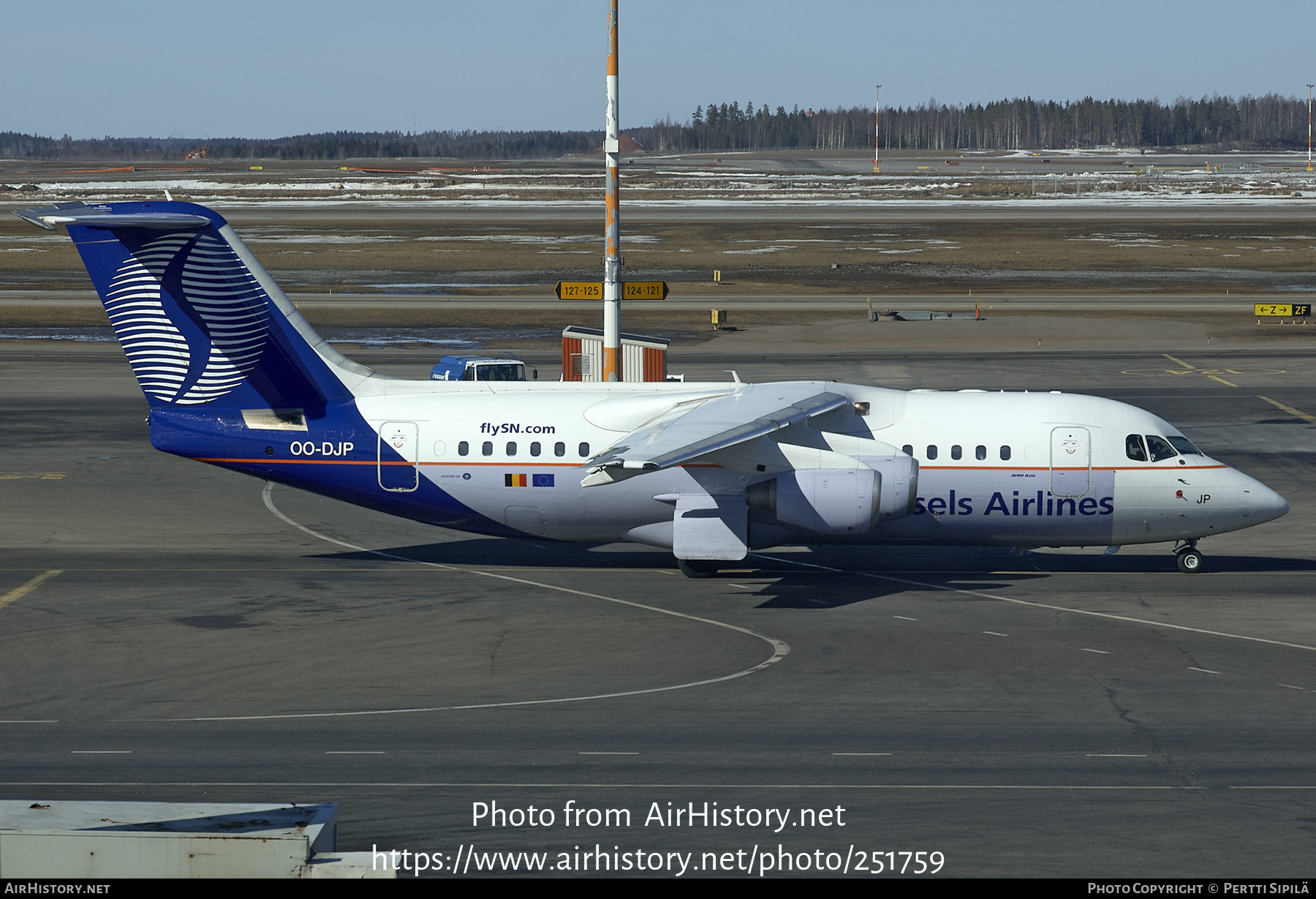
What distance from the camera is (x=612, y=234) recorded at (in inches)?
1426

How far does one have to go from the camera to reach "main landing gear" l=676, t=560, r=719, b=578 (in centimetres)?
2886

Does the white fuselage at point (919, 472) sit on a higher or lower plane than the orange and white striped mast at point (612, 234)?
lower

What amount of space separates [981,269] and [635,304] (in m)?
27.4

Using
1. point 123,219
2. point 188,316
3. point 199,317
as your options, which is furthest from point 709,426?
point 123,219

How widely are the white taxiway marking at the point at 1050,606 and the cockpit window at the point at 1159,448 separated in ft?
15.2

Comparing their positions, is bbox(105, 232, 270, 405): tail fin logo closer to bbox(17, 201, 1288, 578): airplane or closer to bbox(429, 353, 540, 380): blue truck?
bbox(17, 201, 1288, 578): airplane

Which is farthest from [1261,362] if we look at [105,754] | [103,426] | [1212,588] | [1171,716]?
[105,754]

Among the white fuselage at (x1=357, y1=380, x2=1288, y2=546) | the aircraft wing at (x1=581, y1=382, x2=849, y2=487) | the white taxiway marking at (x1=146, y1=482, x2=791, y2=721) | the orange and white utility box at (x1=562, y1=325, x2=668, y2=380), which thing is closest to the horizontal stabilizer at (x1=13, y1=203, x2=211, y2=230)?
the white fuselage at (x1=357, y1=380, x2=1288, y2=546)

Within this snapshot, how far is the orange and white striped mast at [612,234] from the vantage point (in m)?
34.9

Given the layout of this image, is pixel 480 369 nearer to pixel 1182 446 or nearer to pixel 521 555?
pixel 521 555

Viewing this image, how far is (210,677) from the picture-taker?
2173cm

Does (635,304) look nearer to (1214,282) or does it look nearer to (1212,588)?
(1214,282)

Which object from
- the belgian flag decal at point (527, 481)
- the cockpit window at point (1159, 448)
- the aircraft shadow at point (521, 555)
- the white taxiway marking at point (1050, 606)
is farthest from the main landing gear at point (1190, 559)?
the belgian flag decal at point (527, 481)

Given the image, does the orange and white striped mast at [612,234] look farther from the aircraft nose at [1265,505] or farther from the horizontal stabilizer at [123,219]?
the aircraft nose at [1265,505]
